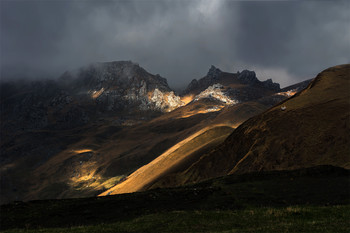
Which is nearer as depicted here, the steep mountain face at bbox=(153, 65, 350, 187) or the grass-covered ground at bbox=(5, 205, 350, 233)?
the grass-covered ground at bbox=(5, 205, 350, 233)

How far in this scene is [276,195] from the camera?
1428 inches

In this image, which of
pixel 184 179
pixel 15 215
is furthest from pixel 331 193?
pixel 184 179

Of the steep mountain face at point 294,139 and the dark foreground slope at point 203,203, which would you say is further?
the steep mountain face at point 294,139

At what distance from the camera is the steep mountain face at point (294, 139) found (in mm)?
62125

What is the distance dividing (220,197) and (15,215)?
27.2 m

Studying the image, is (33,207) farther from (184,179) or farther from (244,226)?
(184,179)

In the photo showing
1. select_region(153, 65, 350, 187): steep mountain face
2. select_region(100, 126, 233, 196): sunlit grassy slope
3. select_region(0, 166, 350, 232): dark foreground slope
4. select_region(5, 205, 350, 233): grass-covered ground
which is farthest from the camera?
select_region(100, 126, 233, 196): sunlit grassy slope

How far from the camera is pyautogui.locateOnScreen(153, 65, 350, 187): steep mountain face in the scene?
Answer: 6212 cm

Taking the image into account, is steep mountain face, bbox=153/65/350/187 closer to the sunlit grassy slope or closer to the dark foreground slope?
the sunlit grassy slope

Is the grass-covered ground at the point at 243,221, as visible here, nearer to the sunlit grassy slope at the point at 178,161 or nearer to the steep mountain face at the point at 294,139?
the steep mountain face at the point at 294,139

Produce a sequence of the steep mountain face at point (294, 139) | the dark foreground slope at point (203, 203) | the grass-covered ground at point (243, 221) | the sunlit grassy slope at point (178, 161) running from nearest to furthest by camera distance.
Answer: the grass-covered ground at point (243, 221) < the dark foreground slope at point (203, 203) < the steep mountain face at point (294, 139) < the sunlit grassy slope at point (178, 161)

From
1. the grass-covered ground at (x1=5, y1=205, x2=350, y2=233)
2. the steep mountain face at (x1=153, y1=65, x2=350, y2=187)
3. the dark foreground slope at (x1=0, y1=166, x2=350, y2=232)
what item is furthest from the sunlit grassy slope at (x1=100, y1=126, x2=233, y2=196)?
the grass-covered ground at (x1=5, y1=205, x2=350, y2=233)

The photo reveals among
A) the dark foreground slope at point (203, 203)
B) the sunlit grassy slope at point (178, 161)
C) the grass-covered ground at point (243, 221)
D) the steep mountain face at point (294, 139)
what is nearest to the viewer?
the grass-covered ground at point (243, 221)

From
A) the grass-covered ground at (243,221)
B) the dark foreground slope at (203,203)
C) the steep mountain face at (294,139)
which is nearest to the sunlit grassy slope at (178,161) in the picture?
the steep mountain face at (294,139)
